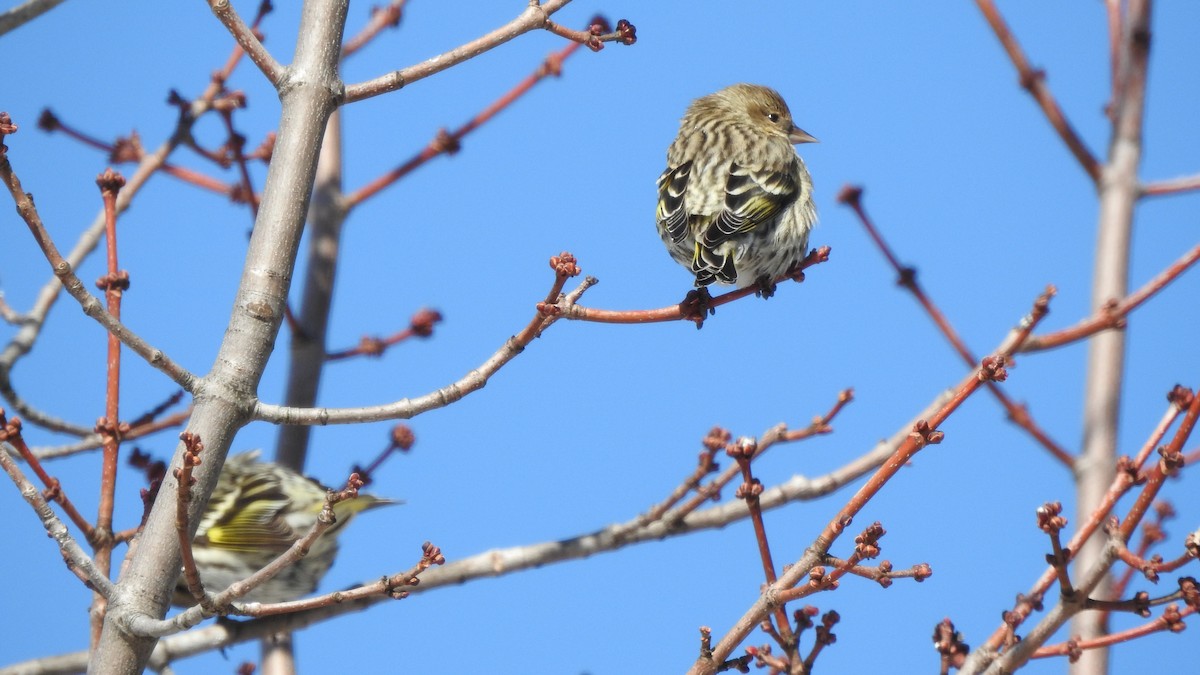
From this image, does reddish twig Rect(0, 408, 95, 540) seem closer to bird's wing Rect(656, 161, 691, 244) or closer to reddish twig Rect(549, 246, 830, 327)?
reddish twig Rect(549, 246, 830, 327)

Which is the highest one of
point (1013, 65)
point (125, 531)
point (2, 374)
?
point (1013, 65)

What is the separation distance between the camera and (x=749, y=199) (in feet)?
15.8

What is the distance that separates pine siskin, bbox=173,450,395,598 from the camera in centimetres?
563

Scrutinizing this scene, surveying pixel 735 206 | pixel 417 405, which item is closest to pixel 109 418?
pixel 417 405

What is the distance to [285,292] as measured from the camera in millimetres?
2928

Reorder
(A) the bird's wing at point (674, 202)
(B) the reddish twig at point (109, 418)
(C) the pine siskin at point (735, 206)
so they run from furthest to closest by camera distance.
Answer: (A) the bird's wing at point (674, 202)
(C) the pine siskin at point (735, 206)
(B) the reddish twig at point (109, 418)

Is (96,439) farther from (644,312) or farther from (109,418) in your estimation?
(644,312)

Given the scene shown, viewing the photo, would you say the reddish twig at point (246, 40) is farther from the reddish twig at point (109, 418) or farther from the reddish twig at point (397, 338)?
the reddish twig at point (397, 338)

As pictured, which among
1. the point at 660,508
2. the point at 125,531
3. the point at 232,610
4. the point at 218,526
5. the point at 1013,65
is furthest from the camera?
the point at 218,526

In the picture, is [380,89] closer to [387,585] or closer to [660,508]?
[387,585]

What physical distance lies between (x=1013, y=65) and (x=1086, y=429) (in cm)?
143

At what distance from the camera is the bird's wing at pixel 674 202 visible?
15.6 ft

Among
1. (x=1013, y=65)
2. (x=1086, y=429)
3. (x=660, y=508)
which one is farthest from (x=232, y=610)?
(x=1013, y=65)

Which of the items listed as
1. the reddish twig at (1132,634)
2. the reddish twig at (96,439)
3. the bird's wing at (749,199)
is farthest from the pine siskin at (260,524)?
the reddish twig at (1132,634)
